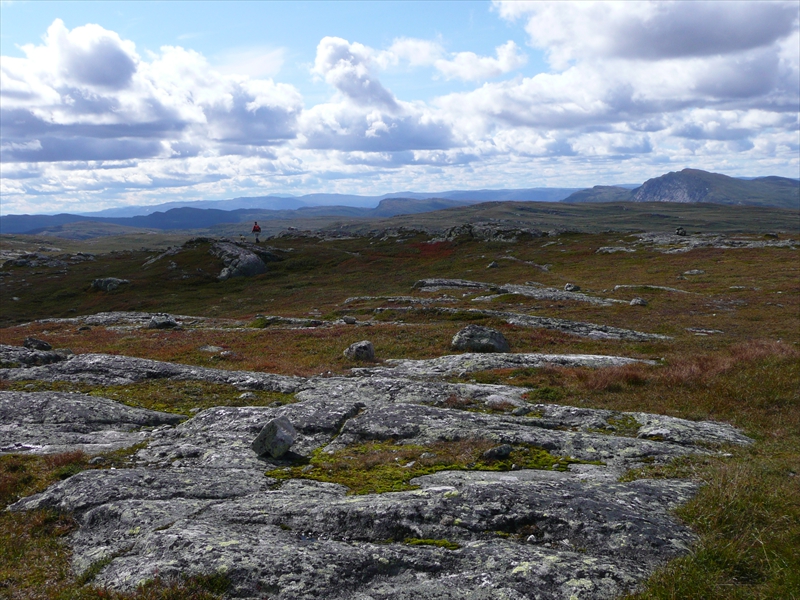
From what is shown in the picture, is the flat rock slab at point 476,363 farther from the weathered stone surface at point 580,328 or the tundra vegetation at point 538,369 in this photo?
the weathered stone surface at point 580,328

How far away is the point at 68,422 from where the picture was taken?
17234mm

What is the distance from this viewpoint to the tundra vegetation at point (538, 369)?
28.3ft

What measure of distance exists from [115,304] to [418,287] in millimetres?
54286

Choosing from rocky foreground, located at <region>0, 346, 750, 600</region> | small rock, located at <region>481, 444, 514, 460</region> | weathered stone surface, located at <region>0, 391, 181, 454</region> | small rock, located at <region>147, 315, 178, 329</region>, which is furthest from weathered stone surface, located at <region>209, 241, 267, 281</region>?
small rock, located at <region>481, 444, 514, 460</region>

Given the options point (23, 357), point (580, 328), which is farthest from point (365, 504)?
point (580, 328)

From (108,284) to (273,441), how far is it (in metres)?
103

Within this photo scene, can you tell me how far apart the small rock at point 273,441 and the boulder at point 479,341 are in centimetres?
1943

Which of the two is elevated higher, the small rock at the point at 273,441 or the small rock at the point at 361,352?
the small rock at the point at 273,441

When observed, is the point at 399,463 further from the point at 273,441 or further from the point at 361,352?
the point at 361,352

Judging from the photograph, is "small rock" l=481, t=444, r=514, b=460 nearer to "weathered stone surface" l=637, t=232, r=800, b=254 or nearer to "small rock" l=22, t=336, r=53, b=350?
"small rock" l=22, t=336, r=53, b=350

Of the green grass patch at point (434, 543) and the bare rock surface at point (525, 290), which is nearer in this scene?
the green grass patch at point (434, 543)

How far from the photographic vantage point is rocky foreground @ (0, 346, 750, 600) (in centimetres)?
823

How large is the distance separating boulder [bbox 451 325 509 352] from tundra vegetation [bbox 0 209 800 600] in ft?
3.75

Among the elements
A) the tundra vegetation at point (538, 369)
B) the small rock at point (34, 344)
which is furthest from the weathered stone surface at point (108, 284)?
the small rock at point (34, 344)
